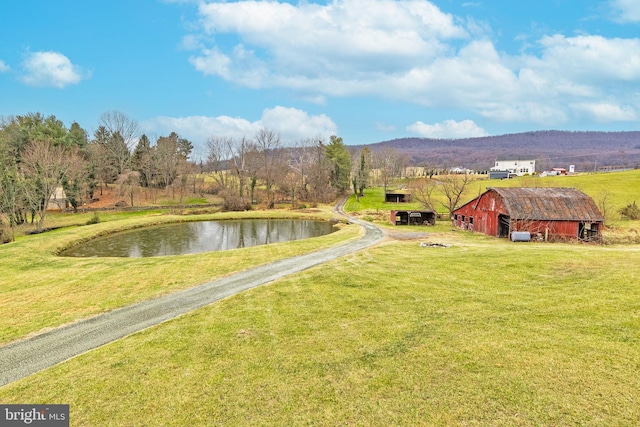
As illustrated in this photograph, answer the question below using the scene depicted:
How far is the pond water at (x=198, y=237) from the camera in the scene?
34812 millimetres

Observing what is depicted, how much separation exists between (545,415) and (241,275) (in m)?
16.6

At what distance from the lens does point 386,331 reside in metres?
11.2

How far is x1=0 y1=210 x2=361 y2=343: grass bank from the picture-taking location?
14781 millimetres

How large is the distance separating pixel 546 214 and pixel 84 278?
38401 millimetres

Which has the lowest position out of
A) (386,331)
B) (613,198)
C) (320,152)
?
(386,331)

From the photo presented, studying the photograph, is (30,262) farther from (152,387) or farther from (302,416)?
(302,416)

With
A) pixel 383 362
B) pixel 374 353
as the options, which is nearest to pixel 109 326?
pixel 374 353

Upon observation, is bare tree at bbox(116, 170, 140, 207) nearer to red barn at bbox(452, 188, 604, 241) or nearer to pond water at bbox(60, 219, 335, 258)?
pond water at bbox(60, 219, 335, 258)

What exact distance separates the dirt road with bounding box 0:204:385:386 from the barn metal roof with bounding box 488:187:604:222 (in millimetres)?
24124

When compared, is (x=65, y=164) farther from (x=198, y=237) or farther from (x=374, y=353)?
(x=374, y=353)

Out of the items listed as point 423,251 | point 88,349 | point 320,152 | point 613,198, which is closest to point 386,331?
point 88,349

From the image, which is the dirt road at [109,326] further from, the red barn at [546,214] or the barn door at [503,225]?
the barn door at [503,225]

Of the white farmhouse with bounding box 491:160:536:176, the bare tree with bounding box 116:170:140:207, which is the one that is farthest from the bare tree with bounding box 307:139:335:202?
the white farmhouse with bounding box 491:160:536:176

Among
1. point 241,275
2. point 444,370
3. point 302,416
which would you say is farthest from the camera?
point 241,275
